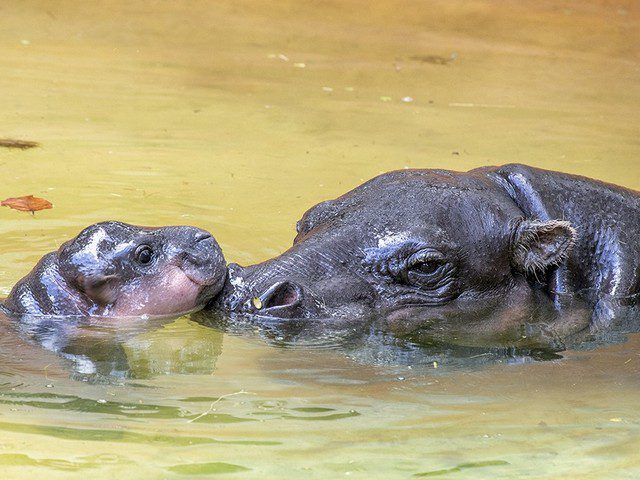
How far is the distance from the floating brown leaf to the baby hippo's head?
96.7 inches

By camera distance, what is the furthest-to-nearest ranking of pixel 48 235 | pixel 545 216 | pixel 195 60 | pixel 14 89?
pixel 195 60 → pixel 14 89 → pixel 48 235 → pixel 545 216

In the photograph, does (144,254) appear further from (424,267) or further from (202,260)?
(424,267)

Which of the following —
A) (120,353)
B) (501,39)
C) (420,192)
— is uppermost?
(501,39)

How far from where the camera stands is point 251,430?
14.2ft

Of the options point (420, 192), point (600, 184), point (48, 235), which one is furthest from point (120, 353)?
point (600, 184)

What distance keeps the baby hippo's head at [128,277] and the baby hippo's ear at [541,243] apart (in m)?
1.52

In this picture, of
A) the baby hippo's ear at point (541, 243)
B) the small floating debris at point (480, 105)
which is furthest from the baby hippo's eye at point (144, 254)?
the small floating debris at point (480, 105)

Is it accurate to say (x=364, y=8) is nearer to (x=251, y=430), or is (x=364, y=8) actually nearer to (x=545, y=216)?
(x=545, y=216)

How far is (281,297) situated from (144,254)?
0.63 meters

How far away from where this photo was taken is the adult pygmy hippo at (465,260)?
18.1 feet

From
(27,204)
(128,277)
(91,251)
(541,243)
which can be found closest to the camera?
(91,251)

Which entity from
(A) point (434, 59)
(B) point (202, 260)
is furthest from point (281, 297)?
(A) point (434, 59)

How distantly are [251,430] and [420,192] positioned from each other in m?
1.93

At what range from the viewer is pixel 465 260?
581 cm
